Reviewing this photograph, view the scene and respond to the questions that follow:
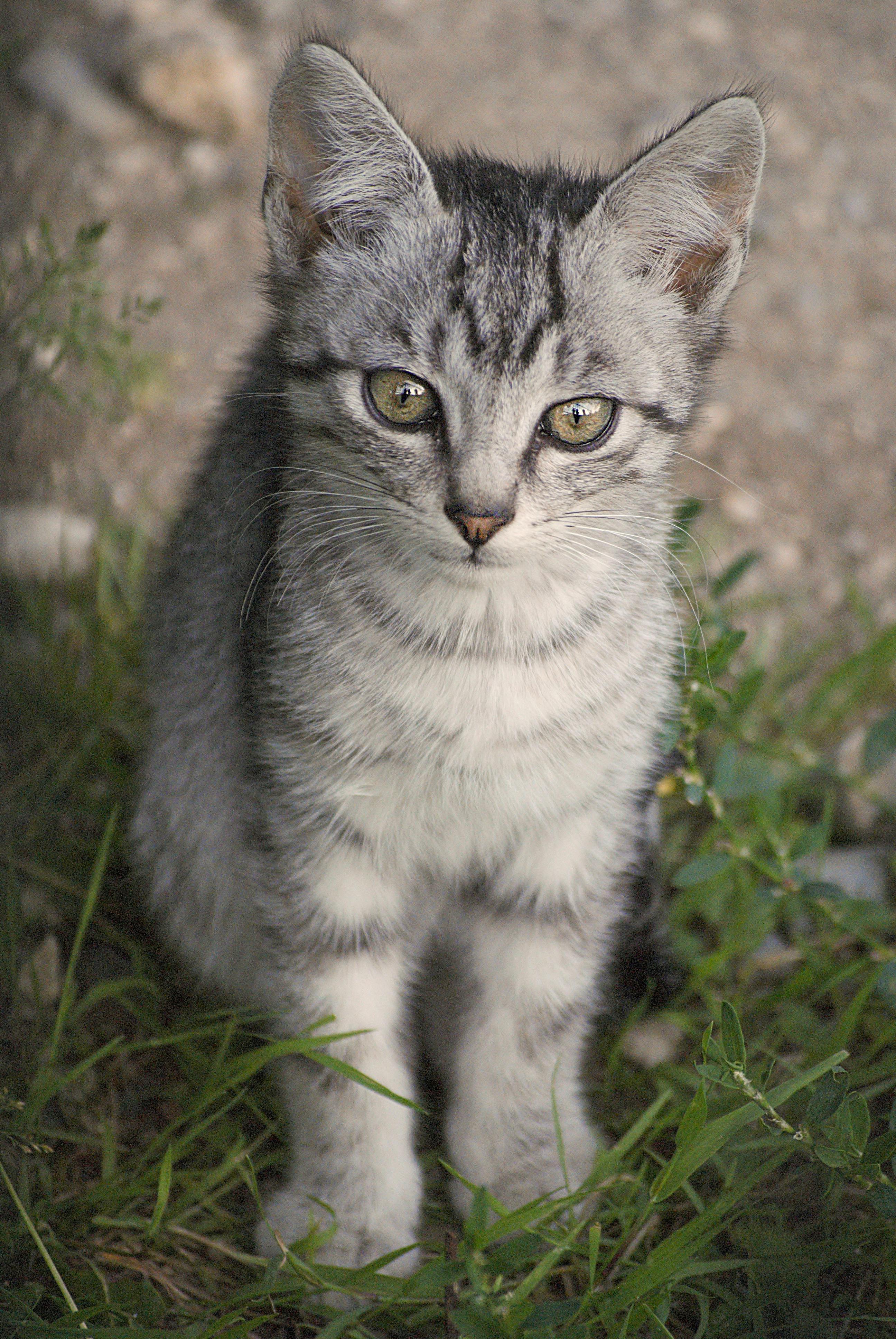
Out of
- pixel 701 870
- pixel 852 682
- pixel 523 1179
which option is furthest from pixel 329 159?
pixel 852 682

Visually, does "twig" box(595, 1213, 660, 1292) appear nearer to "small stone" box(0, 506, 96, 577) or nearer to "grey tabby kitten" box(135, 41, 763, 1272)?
"grey tabby kitten" box(135, 41, 763, 1272)

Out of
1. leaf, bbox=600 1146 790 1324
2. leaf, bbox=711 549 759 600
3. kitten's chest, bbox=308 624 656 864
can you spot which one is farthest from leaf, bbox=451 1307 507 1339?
leaf, bbox=711 549 759 600

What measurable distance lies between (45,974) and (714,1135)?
3.74ft

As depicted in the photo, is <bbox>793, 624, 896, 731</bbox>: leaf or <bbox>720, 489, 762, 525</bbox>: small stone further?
<bbox>720, 489, 762, 525</bbox>: small stone

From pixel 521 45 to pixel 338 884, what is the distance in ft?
9.80

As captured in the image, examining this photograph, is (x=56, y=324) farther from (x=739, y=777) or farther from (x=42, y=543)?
(x=739, y=777)

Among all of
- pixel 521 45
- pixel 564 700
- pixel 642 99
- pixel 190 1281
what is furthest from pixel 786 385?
pixel 190 1281

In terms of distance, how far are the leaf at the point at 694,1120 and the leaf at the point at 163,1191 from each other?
0.68m

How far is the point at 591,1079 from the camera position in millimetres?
1958

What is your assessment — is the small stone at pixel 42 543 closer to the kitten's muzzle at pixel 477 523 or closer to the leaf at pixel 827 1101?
the kitten's muzzle at pixel 477 523

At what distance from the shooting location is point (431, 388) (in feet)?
4.44

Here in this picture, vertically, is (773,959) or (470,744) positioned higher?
(470,744)

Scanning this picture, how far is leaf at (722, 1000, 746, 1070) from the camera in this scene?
1.37m

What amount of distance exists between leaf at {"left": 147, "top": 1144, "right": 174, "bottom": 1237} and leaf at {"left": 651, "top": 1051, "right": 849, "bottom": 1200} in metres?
0.64
